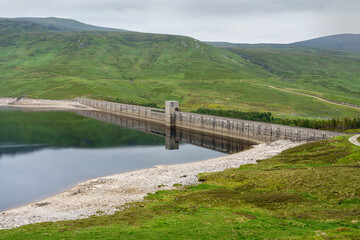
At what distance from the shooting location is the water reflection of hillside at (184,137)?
95062 millimetres

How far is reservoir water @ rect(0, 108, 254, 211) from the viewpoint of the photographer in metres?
60.4

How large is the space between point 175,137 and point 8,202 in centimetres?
6704

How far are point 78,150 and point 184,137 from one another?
116 feet

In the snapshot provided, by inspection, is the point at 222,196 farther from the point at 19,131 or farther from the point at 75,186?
the point at 19,131

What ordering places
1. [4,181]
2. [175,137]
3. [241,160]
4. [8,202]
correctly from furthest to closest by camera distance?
1. [175,137]
2. [241,160]
3. [4,181]
4. [8,202]

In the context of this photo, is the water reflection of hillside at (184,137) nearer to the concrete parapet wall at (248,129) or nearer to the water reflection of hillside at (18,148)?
the concrete parapet wall at (248,129)

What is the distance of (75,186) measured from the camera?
5672cm

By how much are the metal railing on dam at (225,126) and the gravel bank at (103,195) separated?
81.5 feet

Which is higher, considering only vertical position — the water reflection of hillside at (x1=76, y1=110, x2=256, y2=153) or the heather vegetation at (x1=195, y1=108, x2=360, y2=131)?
the heather vegetation at (x1=195, y1=108, x2=360, y2=131)

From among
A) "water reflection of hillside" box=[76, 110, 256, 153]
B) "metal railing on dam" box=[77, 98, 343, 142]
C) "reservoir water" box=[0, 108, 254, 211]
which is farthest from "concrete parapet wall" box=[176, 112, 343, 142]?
"reservoir water" box=[0, 108, 254, 211]

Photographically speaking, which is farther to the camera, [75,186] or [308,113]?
[308,113]

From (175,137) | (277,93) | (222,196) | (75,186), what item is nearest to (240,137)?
(175,137)

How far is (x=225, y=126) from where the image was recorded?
10944 centimetres

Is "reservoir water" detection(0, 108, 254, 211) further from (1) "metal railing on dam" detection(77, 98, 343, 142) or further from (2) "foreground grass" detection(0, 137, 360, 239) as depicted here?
(2) "foreground grass" detection(0, 137, 360, 239)
